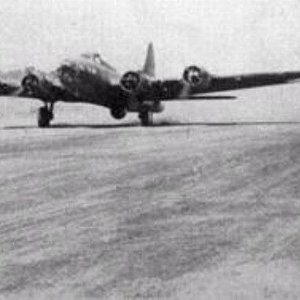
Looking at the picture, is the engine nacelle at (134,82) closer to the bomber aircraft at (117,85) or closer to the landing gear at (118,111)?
the bomber aircraft at (117,85)

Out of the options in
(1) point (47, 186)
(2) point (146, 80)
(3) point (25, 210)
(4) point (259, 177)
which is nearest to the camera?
(3) point (25, 210)

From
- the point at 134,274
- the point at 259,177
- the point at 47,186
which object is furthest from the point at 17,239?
the point at 259,177

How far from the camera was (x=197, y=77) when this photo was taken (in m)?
32.8

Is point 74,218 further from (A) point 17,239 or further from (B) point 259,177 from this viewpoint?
(B) point 259,177

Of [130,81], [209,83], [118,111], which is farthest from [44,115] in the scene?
[209,83]

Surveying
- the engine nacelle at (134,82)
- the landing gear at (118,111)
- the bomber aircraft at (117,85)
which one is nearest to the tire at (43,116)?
the bomber aircraft at (117,85)

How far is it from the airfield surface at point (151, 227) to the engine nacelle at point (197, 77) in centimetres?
1513

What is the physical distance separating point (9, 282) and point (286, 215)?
4.63m

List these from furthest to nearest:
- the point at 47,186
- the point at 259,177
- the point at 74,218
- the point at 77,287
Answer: the point at 259,177 < the point at 47,186 < the point at 74,218 < the point at 77,287

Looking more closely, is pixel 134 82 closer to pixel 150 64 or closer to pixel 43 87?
pixel 43 87

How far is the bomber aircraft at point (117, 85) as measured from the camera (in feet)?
108

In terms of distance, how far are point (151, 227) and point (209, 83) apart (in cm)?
2466

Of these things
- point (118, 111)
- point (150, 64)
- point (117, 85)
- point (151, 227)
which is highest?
point (150, 64)

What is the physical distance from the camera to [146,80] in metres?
33.7
